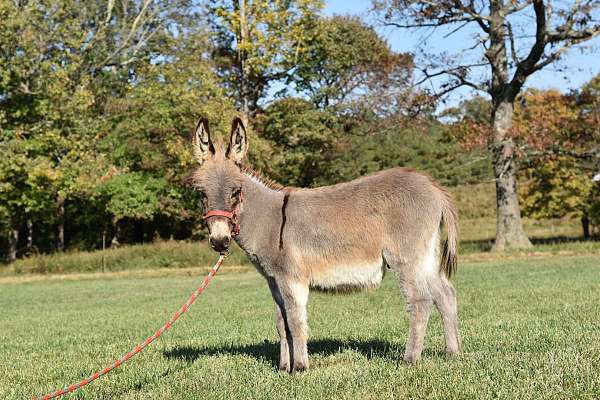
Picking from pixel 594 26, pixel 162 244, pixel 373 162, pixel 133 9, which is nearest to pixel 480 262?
pixel 594 26

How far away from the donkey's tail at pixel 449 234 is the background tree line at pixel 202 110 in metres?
21.5

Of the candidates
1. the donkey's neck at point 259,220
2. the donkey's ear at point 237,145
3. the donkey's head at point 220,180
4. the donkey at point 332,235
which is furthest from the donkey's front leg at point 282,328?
the donkey's ear at point 237,145

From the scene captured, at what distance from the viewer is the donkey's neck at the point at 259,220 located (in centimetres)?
634

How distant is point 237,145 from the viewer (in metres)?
6.34

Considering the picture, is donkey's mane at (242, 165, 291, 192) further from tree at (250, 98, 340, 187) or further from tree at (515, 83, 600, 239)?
tree at (250, 98, 340, 187)

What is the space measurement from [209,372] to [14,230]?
36598mm

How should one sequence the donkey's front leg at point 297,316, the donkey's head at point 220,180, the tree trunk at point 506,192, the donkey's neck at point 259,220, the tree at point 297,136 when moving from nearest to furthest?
1. the donkey's head at point 220,180
2. the donkey's front leg at point 297,316
3. the donkey's neck at point 259,220
4. the tree trunk at point 506,192
5. the tree at point 297,136

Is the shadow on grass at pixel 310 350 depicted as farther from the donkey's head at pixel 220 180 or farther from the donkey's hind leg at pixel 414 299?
the donkey's head at pixel 220 180

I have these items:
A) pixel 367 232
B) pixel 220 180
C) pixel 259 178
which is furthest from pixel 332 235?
pixel 220 180

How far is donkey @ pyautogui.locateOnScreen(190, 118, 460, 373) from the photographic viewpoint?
614 centimetres

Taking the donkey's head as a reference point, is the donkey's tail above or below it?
below

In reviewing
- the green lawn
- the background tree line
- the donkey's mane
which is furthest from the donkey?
the background tree line

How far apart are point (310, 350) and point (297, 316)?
61.3 inches

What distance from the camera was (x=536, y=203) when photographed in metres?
36.4
